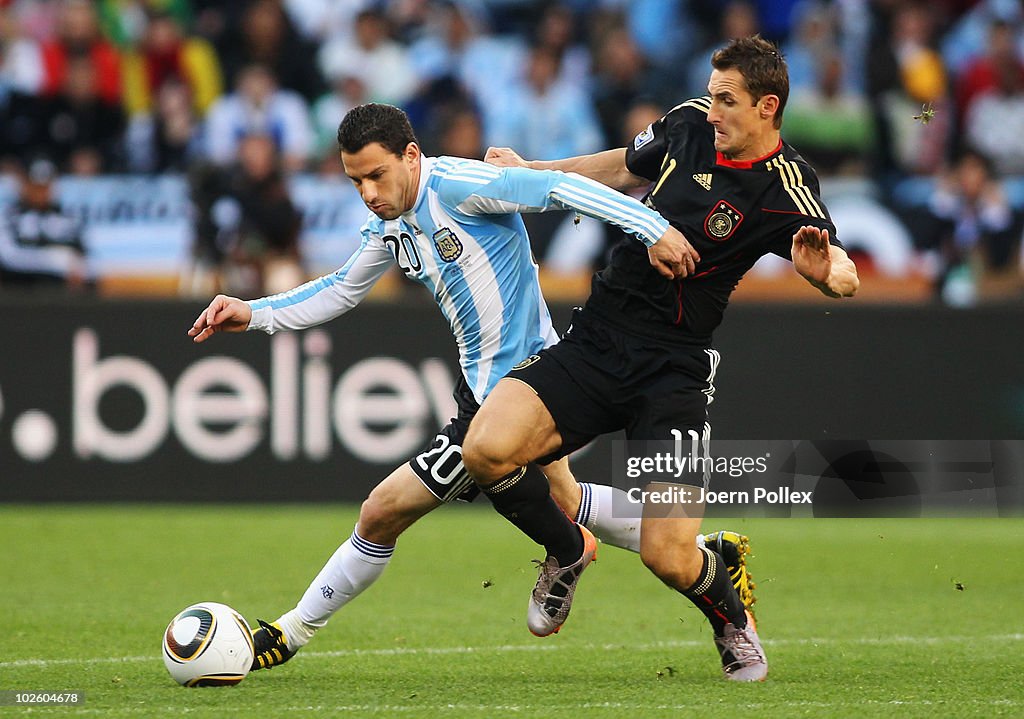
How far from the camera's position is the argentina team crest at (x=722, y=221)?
18.5 feet

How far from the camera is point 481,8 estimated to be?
15953mm

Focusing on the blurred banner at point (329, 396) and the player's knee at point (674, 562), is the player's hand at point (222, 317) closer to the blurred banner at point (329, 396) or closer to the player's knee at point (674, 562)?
the player's knee at point (674, 562)

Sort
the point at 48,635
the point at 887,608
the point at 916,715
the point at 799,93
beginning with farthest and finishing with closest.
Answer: the point at 799,93 < the point at 887,608 < the point at 48,635 < the point at 916,715

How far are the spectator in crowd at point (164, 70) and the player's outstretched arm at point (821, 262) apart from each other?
33.6 ft

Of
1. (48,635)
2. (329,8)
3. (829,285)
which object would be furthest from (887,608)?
(329,8)

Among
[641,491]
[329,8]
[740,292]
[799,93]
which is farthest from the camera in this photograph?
[329,8]

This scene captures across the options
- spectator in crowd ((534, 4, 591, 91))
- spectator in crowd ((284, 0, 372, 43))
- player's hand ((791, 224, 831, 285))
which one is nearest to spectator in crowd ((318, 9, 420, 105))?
spectator in crowd ((284, 0, 372, 43))

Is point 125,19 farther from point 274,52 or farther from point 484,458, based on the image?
point 484,458

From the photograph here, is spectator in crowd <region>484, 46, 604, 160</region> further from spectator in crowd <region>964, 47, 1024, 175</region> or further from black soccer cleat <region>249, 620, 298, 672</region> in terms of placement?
black soccer cleat <region>249, 620, 298, 672</region>

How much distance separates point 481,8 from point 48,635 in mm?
10435

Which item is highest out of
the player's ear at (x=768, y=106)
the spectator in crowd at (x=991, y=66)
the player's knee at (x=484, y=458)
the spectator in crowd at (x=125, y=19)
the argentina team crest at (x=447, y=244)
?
the spectator in crowd at (x=125, y=19)

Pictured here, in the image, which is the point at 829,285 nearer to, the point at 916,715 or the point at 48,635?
the point at 916,715

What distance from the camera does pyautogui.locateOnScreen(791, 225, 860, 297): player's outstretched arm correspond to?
17.1 feet

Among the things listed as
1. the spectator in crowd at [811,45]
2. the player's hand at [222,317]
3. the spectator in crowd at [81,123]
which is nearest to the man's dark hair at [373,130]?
the player's hand at [222,317]
